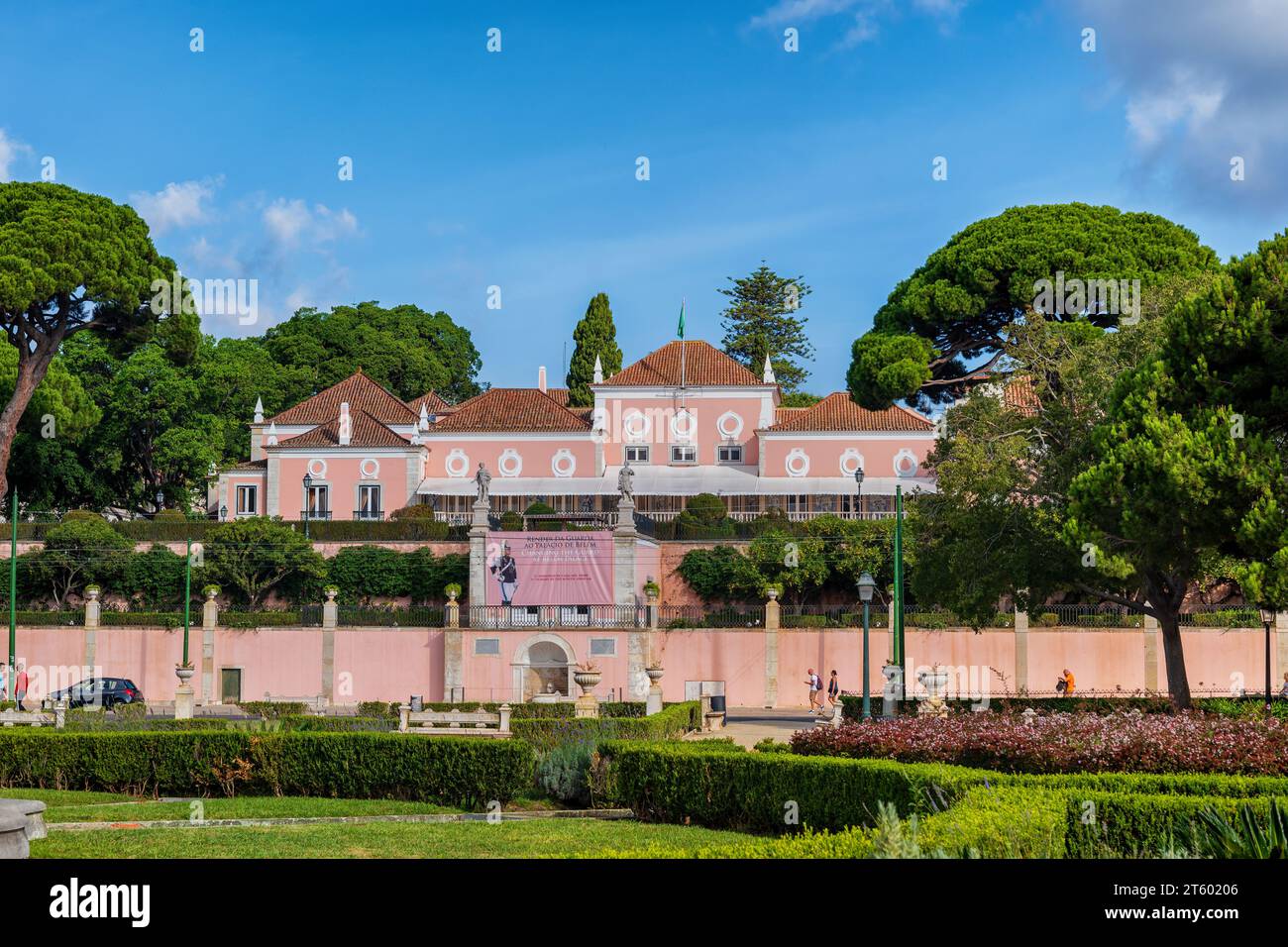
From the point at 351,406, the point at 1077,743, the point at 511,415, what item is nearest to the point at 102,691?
the point at 351,406

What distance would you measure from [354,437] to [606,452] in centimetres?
1032

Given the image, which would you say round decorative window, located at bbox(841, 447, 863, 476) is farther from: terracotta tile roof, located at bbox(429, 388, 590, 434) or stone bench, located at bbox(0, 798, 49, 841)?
stone bench, located at bbox(0, 798, 49, 841)

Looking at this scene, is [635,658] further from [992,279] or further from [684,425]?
[684,425]

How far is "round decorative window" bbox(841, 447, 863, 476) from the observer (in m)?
57.4

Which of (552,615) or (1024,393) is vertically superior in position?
(1024,393)

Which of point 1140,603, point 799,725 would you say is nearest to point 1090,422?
point 1140,603

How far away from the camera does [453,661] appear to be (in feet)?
146

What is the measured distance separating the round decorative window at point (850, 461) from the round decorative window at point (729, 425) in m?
5.03

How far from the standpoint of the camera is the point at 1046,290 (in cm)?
3838

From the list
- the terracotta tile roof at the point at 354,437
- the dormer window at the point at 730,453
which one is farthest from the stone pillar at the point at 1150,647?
the terracotta tile roof at the point at 354,437

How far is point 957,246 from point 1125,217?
457 centimetres

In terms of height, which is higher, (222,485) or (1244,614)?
(222,485)

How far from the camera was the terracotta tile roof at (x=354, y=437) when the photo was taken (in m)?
58.2

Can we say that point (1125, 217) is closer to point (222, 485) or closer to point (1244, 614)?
point (1244, 614)
